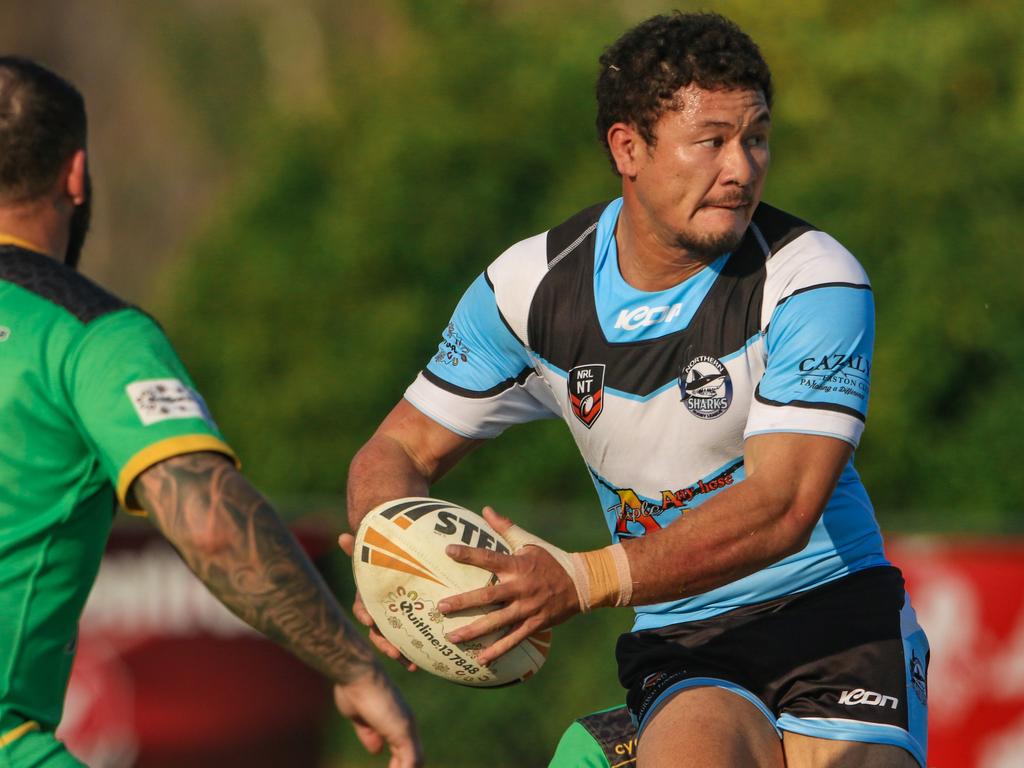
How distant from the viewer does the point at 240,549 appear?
387 centimetres

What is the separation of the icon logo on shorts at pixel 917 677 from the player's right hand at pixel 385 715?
5.88 ft

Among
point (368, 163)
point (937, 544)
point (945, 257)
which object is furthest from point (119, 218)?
point (937, 544)

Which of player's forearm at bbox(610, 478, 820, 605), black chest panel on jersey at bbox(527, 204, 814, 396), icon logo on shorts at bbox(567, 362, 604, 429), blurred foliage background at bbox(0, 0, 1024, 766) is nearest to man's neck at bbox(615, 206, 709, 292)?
black chest panel on jersey at bbox(527, 204, 814, 396)

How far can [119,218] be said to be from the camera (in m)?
39.6

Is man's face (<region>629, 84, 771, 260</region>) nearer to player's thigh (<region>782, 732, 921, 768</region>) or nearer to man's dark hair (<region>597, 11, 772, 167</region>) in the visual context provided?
man's dark hair (<region>597, 11, 772, 167</region>)

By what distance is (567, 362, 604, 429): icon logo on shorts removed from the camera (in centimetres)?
524

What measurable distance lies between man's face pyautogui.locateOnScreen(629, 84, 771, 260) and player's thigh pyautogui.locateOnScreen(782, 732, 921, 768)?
1.56 m

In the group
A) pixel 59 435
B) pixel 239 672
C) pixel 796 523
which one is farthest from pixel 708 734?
pixel 239 672

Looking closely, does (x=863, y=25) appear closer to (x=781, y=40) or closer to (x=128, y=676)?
(x=781, y=40)

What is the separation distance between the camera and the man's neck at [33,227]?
425 centimetres

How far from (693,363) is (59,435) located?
2.02m

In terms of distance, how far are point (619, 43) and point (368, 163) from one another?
1153cm

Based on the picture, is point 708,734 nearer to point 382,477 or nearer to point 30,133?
point 382,477

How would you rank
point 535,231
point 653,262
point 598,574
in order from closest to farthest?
point 598,574 → point 653,262 → point 535,231
